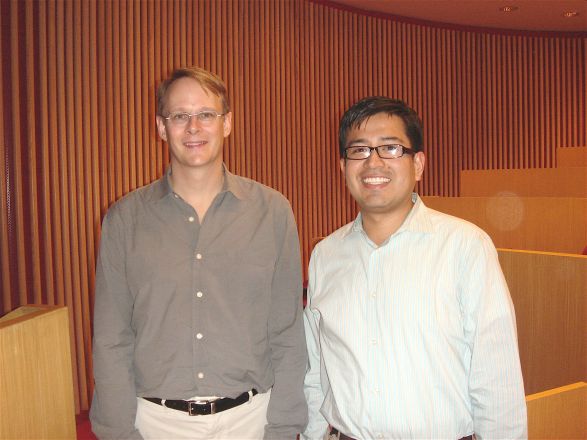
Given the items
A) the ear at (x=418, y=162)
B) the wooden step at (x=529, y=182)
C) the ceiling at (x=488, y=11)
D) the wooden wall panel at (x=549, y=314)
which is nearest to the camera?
the ear at (x=418, y=162)

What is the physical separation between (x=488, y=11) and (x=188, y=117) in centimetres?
587

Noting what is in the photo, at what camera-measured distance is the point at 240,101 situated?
5.42 m

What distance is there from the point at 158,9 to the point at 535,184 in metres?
3.71

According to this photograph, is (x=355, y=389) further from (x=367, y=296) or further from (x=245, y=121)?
(x=245, y=121)

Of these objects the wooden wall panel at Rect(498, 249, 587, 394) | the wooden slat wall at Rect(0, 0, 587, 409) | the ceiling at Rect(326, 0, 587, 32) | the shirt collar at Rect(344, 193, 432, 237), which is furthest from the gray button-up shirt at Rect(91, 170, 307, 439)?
the ceiling at Rect(326, 0, 587, 32)

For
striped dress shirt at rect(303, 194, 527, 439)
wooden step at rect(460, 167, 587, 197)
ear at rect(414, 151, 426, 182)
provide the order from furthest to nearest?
wooden step at rect(460, 167, 587, 197) → ear at rect(414, 151, 426, 182) → striped dress shirt at rect(303, 194, 527, 439)

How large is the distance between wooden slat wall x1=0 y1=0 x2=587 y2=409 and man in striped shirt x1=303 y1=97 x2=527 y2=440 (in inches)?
115

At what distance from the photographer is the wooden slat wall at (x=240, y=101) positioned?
3861 mm

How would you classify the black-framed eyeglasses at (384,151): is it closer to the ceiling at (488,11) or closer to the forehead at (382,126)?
the forehead at (382,126)

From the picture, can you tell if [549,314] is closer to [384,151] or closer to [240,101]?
[384,151]

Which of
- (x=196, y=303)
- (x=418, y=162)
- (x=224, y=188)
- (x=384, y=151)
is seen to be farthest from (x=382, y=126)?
(x=196, y=303)

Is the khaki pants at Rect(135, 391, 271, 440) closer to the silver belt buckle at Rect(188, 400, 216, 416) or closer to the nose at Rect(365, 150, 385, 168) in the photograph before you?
the silver belt buckle at Rect(188, 400, 216, 416)

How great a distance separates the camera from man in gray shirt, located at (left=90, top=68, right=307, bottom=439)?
164 centimetres

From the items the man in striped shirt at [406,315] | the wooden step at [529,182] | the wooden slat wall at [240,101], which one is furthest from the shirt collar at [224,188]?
the wooden step at [529,182]
